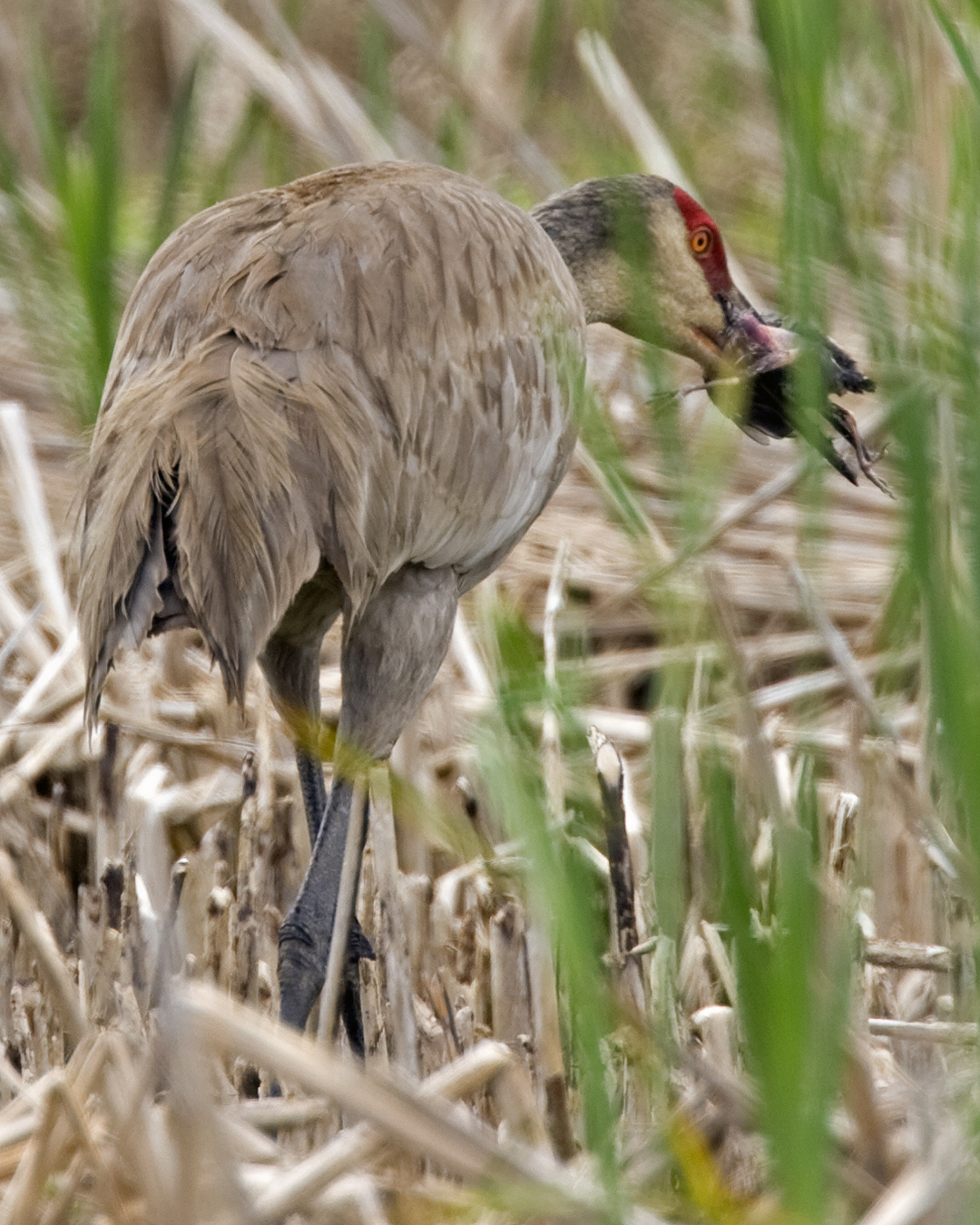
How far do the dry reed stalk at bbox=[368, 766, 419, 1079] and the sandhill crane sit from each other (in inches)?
2.9

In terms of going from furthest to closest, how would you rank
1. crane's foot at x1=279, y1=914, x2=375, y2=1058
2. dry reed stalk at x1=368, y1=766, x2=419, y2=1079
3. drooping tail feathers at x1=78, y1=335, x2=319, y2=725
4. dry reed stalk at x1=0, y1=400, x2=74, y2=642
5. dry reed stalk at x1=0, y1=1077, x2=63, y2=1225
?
dry reed stalk at x1=0, y1=400, x2=74, y2=642 < crane's foot at x1=279, y1=914, x2=375, y2=1058 < dry reed stalk at x1=368, y1=766, x2=419, y2=1079 < drooping tail feathers at x1=78, y1=335, x2=319, y2=725 < dry reed stalk at x1=0, y1=1077, x2=63, y2=1225

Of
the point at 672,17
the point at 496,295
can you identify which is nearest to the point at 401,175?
the point at 496,295

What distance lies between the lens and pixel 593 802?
2.64 meters

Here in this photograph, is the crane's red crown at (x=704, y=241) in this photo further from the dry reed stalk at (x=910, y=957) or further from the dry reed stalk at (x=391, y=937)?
the dry reed stalk at (x=910, y=957)

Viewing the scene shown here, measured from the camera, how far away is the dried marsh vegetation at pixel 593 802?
1470mm

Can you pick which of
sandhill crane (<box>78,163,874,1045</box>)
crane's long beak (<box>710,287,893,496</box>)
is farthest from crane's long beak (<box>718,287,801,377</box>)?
sandhill crane (<box>78,163,874,1045</box>)

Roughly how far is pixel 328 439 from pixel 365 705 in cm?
46

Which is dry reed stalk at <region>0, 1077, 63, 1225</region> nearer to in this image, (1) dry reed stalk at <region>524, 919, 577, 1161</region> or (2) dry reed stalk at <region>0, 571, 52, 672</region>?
(1) dry reed stalk at <region>524, 919, 577, 1161</region>

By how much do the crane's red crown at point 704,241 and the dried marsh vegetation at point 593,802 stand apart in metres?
0.24

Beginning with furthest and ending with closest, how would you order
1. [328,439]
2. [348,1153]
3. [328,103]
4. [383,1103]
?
[328,103], [328,439], [348,1153], [383,1103]

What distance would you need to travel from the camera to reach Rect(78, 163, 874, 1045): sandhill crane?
7.86 ft

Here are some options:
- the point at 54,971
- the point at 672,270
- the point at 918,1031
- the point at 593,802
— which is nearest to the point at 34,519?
the point at 672,270

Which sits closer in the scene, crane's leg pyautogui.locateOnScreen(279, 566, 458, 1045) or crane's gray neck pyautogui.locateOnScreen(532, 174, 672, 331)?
crane's leg pyautogui.locateOnScreen(279, 566, 458, 1045)

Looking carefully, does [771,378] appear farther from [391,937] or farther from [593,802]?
[391,937]
